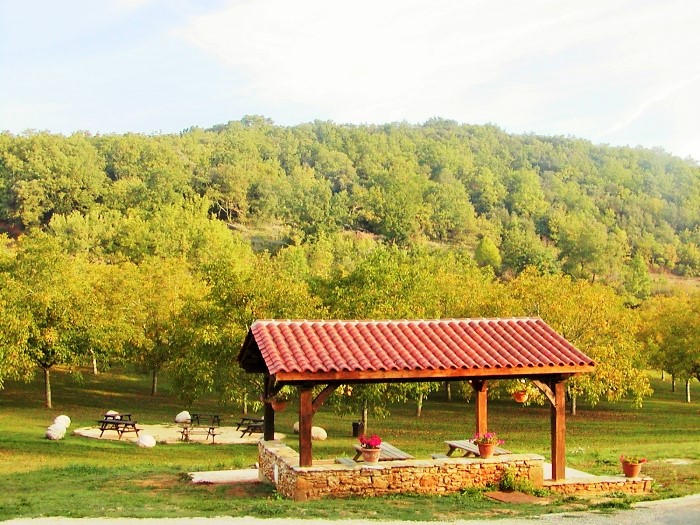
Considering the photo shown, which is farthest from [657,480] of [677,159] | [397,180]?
[677,159]

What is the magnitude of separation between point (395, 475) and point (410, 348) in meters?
2.46

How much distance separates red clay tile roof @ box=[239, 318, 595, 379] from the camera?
14.2 metres

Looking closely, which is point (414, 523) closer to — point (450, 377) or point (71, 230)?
point (450, 377)

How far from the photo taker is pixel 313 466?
46.7 ft

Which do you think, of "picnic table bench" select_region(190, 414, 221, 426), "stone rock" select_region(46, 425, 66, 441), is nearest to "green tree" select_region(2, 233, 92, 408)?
"stone rock" select_region(46, 425, 66, 441)

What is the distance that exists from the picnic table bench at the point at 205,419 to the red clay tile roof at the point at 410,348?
12622mm

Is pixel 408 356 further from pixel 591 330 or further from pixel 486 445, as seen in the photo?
pixel 591 330

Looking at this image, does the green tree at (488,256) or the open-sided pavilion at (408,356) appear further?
the green tree at (488,256)

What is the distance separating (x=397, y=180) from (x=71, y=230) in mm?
75984

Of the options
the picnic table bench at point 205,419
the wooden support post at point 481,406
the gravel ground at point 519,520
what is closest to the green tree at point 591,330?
the picnic table bench at point 205,419

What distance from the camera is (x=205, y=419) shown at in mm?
32406

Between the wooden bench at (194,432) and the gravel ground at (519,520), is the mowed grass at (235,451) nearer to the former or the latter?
the gravel ground at (519,520)

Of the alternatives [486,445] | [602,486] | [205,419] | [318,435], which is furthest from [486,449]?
[205,419]

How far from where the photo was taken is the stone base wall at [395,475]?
13953 mm
